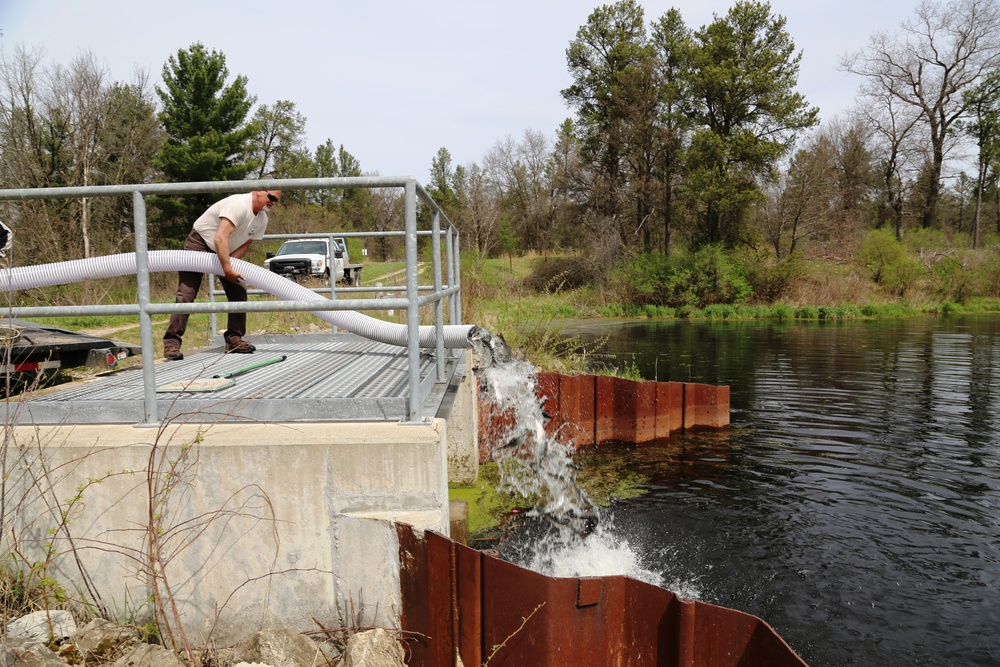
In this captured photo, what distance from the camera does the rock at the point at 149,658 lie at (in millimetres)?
3148

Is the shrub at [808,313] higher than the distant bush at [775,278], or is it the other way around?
the distant bush at [775,278]

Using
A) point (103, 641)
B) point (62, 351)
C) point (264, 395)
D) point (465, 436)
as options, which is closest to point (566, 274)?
point (465, 436)

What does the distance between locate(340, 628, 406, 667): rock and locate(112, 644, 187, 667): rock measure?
80cm

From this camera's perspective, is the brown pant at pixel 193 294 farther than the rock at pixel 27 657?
Yes

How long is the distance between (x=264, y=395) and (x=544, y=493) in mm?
4095

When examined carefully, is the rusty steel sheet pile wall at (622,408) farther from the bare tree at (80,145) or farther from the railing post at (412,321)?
the bare tree at (80,145)

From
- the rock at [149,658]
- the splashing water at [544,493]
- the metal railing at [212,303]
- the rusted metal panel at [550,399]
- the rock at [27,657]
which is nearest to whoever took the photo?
the rock at [27,657]

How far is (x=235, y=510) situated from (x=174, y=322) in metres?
2.92

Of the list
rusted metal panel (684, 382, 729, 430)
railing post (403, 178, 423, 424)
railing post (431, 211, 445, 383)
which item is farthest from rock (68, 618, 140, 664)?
rusted metal panel (684, 382, 729, 430)

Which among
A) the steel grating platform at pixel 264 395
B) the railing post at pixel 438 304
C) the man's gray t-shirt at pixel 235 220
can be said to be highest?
the man's gray t-shirt at pixel 235 220

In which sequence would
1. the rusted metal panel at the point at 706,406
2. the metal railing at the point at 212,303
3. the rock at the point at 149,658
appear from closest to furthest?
the rock at the point at 149,658 < the metal railing at the point at 212,303 < the rusted metal panel at the point at 706,406

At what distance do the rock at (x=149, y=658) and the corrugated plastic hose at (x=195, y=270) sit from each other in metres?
1.96

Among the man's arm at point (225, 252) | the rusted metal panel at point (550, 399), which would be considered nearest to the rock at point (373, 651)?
the man's arm at point (225, 252)

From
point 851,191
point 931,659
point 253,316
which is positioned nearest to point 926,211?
point 851,191
